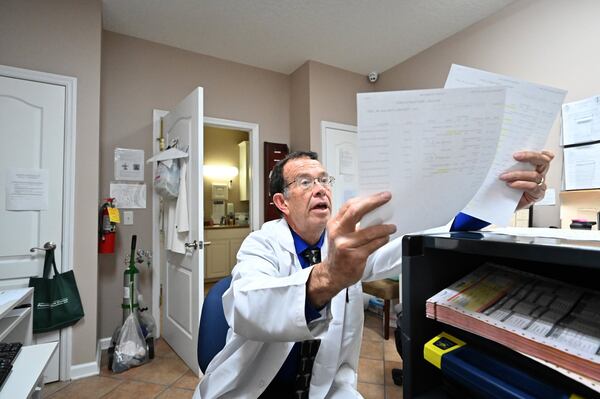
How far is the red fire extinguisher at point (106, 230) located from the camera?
88.0 inches

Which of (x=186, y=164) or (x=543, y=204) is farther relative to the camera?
(x=186, y=164)

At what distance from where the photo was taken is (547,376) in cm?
40

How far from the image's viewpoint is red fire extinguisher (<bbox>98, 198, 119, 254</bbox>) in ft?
7.33

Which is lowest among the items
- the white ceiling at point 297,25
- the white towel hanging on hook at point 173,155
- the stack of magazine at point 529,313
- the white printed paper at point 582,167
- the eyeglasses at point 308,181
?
the stack of magazine at point 529,313

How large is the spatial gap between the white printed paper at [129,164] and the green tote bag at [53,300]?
0.82 m

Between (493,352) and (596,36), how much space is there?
2481 mm

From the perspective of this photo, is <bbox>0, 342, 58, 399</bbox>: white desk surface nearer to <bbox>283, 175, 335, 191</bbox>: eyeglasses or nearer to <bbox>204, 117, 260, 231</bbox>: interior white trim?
<bbox>283, 175, 335, 191</bbox>: eyeglasses

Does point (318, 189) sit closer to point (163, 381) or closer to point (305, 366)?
point (305, 366)

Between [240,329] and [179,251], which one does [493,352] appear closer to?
[240,329]

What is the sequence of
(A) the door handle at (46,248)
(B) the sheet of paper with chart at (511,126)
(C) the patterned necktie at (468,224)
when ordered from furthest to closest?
(A) the door handle at (46,248)
(C) the patterned necktie at (468,224)
(B) the sheet of paper with chart at (511,126)

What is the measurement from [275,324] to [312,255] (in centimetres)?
45

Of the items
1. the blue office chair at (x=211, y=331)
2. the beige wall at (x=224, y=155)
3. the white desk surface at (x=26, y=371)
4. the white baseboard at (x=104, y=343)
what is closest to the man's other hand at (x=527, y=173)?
the blue office chair at (x=211, y=331)

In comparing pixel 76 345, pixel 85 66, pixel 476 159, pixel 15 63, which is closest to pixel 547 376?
pixel 476 159

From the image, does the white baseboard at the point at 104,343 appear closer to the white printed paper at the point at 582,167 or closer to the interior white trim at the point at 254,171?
the interior white trim at the point at 254,171
